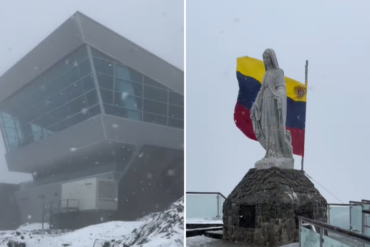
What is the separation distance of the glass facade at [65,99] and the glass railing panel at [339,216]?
580 centimetres

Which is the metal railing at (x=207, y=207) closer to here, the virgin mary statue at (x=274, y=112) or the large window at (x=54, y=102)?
the virgin mary statue at (x=274, y=112)

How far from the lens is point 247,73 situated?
7164mm

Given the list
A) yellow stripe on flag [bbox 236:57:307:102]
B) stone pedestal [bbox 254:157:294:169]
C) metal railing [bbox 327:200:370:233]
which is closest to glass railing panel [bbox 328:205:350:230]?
metal railing [bbox 327:200:370:233]

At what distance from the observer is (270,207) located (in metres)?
5.47

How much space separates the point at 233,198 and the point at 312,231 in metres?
2.85

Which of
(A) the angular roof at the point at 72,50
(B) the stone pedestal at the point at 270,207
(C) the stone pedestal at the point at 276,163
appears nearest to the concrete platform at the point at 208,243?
(B) the stone pedestal at the point at 270,207

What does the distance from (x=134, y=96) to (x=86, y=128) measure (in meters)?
0.34

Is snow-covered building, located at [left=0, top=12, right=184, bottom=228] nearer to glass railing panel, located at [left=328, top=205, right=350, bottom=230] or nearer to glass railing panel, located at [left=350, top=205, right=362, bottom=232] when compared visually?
glass railing panel, located at [left=350, top=205, right=362, bottom=232]

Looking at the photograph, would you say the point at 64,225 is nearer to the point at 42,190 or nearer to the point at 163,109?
the point at 42,190

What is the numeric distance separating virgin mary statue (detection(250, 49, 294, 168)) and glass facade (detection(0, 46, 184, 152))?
13.5 ft

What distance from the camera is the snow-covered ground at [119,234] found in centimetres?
205

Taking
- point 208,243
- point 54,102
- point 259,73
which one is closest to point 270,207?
point 208,243

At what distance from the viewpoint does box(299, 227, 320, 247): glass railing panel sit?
3.06 meters

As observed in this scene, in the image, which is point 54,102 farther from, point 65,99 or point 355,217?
point 355,217
